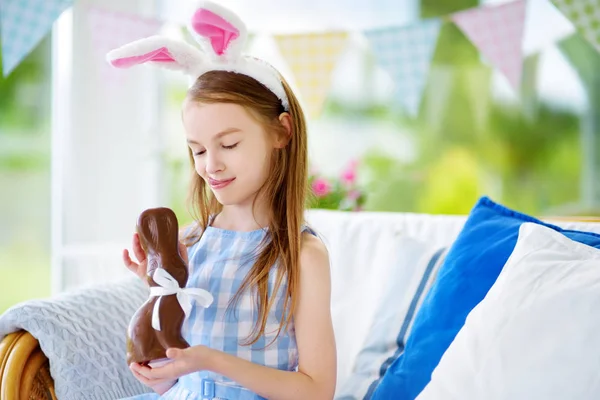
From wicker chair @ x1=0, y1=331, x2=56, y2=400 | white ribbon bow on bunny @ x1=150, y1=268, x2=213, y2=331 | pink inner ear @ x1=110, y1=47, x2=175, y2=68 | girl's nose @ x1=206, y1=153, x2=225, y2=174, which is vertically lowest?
wicker chair @ x1=0, y1=331, x2=56, y2=400

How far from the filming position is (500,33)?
7.95ft

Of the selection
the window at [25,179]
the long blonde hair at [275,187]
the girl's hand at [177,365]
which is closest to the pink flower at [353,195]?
the window at [25,179]

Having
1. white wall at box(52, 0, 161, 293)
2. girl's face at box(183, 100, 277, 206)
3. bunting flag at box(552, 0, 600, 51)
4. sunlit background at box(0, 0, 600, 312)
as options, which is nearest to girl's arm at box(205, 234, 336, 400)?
girl's face at box(183, 100, 277, 206)

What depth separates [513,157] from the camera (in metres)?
2.83

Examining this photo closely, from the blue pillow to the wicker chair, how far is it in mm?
682

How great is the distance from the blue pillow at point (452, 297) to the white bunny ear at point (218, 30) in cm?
61

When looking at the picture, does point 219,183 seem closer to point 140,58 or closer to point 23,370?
point 140,58

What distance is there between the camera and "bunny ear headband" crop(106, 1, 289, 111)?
4.34 ft

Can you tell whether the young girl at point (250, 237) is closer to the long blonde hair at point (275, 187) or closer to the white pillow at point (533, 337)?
the long blonde hair at point (275, 187)

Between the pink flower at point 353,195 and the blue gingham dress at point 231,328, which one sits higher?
the pink flower at point 353,195

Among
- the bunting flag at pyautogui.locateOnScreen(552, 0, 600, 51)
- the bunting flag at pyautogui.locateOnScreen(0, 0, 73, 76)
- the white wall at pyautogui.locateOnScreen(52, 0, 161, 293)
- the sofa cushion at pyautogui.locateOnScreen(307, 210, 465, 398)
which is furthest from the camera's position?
the white wall at pyautogui.locateOnScreen(52, 0, 161, 293)

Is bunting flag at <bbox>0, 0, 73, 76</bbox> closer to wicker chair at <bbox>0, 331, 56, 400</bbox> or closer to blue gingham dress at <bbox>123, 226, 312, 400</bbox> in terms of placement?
wicker chair at <bbox>0, 331, 56, 400</bbox>

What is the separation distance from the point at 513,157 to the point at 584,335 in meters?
1.88

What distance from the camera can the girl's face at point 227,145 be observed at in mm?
1317
